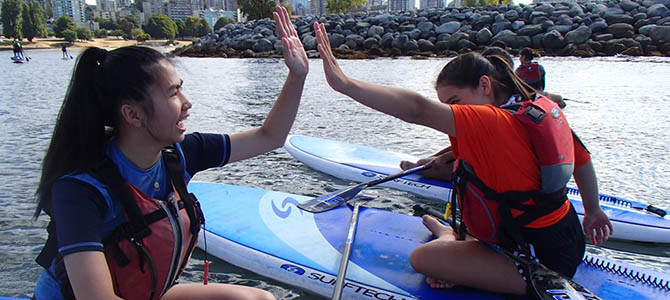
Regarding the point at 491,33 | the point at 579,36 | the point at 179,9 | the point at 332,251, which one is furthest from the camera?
the point at 179,9

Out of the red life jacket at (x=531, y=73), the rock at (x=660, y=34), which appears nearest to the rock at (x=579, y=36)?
the rock at (x=660, y=34)

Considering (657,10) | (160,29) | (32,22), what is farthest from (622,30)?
(32,22)

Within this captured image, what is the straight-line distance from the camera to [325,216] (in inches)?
166

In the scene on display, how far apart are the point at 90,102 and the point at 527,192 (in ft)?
6.70

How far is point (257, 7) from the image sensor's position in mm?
58969

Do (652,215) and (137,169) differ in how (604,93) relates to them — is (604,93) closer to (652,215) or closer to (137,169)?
(652,215)

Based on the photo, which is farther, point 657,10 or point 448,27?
point 448,27

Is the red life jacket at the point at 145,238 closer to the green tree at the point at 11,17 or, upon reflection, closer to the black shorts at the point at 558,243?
the black shorts at the point at 558,243

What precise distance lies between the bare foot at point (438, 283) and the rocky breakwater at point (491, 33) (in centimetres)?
2464

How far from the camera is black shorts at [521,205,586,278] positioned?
101 inches

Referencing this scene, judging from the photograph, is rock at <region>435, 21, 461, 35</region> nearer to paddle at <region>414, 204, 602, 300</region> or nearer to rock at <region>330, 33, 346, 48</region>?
rock at <region>330, 33, 346, 48</region>

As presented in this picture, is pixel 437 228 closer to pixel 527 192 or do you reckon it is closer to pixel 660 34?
pixel 527 192

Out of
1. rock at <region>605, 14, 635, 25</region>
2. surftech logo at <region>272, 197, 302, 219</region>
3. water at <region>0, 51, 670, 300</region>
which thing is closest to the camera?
water at <region>0, 51, 670, 300</region>

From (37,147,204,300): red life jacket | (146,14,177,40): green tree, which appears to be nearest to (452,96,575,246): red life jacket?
(37,147,204,300): red life jacket
